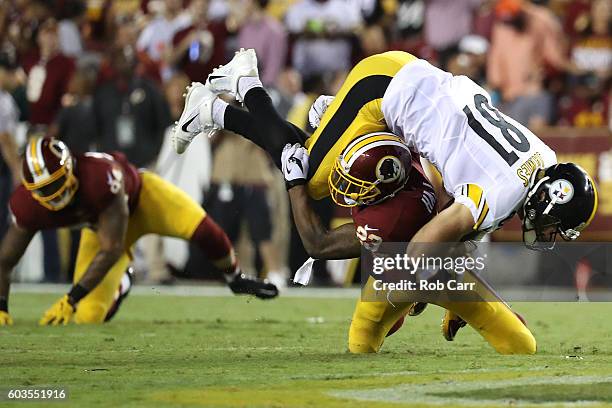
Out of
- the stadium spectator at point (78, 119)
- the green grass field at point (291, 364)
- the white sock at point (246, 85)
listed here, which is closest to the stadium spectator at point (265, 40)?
the stadium spectator at point (78, 119)

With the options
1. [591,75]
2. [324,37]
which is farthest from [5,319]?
[591,75]

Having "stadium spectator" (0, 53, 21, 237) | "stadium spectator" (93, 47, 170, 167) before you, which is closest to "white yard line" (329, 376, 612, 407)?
"stadium spectator" (0, 53, 21, 237)

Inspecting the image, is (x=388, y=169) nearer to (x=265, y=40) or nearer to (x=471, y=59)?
(x=471, y=59)

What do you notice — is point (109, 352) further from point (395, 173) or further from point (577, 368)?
point (577, 368)

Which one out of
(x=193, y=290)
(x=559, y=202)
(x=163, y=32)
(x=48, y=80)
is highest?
(x=559, y=202)

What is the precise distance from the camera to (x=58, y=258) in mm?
13391

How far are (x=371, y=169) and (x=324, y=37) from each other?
7354 mm

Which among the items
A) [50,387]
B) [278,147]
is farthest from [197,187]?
[50,387]

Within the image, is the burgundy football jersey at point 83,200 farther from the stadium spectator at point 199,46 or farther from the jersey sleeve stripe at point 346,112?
the stadium spectator at point 199,46

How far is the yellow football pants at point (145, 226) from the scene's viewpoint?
32.0 ft

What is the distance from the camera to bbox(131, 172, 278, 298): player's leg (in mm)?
9766

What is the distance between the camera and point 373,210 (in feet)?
22.6

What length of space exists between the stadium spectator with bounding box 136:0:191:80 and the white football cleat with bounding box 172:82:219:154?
19.5 feet

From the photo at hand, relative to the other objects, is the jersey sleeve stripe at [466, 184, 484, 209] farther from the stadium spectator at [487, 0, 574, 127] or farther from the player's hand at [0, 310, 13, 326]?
the stadium spectator at [487, 0, 574, 127]
